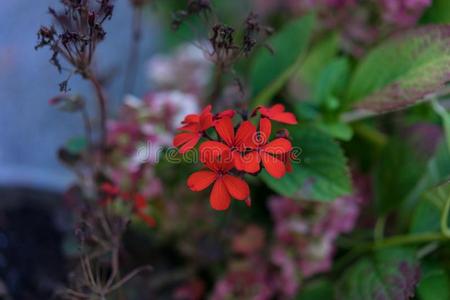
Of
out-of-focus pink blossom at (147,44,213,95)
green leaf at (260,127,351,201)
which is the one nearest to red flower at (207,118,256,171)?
green leaf at (260,127,351,201)

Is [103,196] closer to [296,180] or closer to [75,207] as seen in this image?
[75,207]

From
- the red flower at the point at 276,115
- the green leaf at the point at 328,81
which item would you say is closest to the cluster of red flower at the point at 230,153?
the red flower at the point at 276,115

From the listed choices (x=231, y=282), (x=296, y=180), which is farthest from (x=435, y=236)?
(x=231, y=282)

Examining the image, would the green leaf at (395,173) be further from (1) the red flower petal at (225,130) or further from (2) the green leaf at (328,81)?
(1) the red flower petal at (225,130)

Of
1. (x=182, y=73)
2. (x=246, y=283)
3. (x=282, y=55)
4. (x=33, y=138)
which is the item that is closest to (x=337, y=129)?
(x=282, y=55)

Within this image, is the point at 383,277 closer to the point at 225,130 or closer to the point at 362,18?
the point at 225,130

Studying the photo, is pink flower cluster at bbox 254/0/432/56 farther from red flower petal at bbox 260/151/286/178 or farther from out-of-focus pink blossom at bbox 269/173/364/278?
red flower petal at bbox 260/151/286/178
